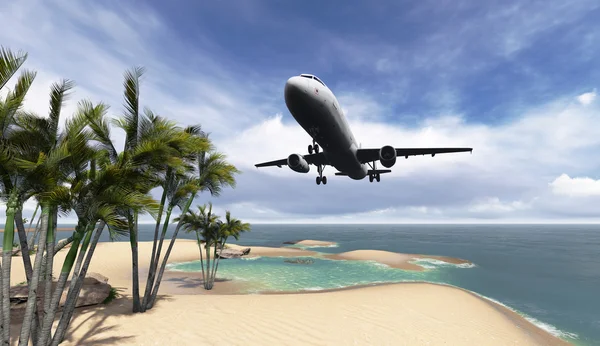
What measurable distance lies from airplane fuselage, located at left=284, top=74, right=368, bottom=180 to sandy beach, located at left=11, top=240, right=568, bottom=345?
37.3 ft

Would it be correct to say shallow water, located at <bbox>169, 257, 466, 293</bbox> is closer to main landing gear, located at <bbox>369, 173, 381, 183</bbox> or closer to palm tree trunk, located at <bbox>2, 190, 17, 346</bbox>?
main landing gear, located at <bbox>369, 173, 381, 183</bbox>


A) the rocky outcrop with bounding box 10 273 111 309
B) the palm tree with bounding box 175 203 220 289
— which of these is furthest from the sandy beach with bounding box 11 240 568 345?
the palm tree with bounding box 175 203 220 289

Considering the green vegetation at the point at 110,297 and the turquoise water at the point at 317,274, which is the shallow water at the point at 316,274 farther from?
the green vegetation at the point at 110,297

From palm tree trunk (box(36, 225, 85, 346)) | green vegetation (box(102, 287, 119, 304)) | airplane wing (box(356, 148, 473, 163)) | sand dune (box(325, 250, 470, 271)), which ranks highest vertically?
airplane wing (box(356, 148, 473, 163))

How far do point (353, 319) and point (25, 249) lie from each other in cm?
1350

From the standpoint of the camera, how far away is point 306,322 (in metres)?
13.1

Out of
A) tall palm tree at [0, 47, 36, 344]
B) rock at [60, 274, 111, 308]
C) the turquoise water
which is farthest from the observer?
the turquoise water

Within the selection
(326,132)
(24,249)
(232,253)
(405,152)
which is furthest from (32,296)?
(232,253)

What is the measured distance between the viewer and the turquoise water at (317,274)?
28.3 meters

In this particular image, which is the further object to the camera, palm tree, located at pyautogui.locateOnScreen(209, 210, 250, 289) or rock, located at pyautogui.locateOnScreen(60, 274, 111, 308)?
palm tree, located at pyautogui.locateOnScreen(209, 210, 250, 289)

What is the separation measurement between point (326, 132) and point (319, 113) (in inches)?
93.6

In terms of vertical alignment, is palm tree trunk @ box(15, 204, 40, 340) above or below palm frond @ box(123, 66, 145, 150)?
below

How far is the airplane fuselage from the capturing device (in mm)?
16844

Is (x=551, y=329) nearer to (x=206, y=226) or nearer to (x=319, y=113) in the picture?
(x=319, y=113)
